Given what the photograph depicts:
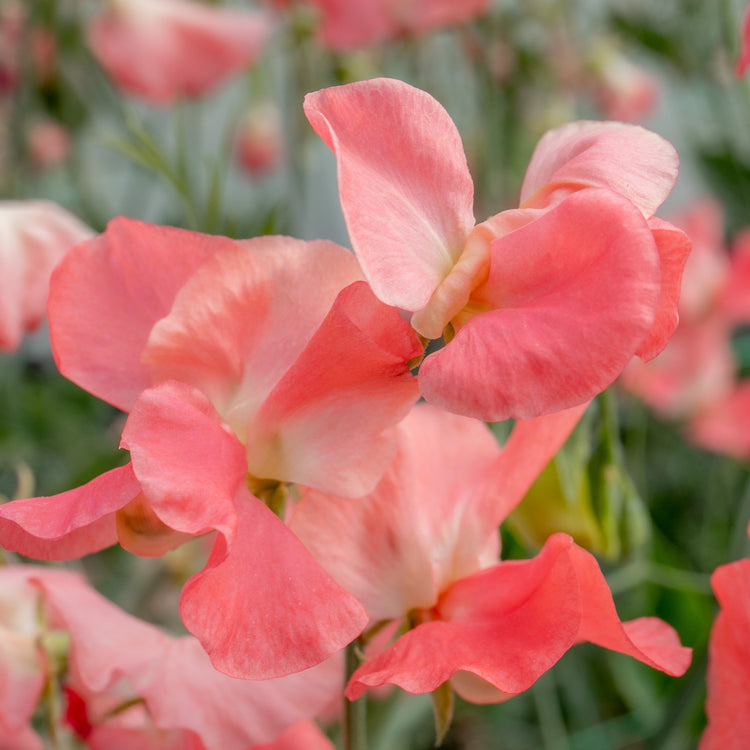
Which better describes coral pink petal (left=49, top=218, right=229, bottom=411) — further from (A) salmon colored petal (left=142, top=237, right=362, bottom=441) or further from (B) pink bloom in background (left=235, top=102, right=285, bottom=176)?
(B) pink bloom in background (left=235, top=102, right=285, bottom=176)

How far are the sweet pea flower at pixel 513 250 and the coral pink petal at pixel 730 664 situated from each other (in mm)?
75

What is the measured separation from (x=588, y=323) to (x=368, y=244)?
50 millimetres

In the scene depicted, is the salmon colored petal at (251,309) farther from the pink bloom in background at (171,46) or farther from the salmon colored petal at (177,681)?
the pink bloom in background at (171,46)

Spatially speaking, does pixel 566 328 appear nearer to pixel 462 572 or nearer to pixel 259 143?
pixel 462 572

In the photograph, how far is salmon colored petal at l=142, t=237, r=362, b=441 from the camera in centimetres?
22

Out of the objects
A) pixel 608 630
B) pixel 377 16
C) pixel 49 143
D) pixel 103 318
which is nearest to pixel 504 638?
pixel 608 630

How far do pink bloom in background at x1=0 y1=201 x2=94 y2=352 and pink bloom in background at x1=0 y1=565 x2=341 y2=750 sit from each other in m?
0.15

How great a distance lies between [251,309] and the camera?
0.23 meters

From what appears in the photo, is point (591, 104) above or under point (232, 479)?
under

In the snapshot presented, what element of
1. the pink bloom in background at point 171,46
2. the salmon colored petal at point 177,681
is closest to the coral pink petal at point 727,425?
the pink bloom in background at point 171,46

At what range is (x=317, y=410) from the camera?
0.22 metres

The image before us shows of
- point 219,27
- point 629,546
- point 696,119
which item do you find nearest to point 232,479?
point 629,546

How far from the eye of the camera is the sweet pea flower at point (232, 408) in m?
0.20

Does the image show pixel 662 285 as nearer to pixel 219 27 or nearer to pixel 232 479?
pixel 232 479
